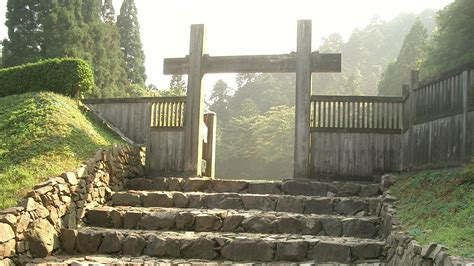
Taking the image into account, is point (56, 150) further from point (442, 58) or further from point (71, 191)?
point (442, 58)

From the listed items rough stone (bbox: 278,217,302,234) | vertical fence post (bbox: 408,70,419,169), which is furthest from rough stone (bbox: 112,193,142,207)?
vertical fence post (bbox: 408,70,419,169)

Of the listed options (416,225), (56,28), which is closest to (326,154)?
(416,225)

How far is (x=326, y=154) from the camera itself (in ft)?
35.0

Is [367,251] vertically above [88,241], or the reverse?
[367,251]

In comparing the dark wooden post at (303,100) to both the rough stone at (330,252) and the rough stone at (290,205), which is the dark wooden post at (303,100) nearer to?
the rough stone at (290,205)

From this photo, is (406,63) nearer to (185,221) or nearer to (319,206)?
(319,206)

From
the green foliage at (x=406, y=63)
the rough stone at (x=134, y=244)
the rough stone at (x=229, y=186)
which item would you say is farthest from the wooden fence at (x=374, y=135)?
the green foliage at (x=406, y=63)

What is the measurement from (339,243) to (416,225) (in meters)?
1.31

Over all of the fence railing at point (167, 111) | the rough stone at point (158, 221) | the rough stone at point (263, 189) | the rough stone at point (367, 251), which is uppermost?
the fence railing at point (167, 111)

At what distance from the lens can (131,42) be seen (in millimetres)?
33906

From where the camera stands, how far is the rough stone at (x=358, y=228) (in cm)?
767

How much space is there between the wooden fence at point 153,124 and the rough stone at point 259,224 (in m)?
3.61

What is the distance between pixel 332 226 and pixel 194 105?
497 centimetres

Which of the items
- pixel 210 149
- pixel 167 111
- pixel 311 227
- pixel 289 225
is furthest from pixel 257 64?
pixel 311 227
